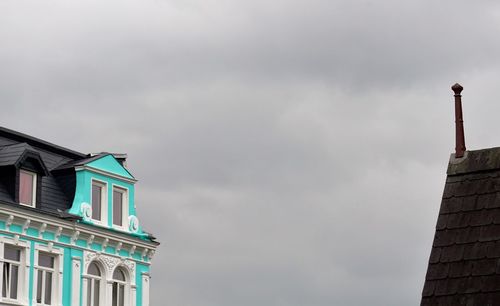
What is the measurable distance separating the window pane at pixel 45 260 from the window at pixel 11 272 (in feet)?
3.18

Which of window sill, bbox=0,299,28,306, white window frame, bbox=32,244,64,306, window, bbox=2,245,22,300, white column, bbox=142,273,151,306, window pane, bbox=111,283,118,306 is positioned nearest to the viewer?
window sill, bbox=0,299,28,306

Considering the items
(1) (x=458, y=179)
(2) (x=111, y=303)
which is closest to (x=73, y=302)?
(2) (x=111, y=303)

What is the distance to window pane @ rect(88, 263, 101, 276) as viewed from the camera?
3738cm

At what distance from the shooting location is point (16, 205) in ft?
112

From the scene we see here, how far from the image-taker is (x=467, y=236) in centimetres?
1212

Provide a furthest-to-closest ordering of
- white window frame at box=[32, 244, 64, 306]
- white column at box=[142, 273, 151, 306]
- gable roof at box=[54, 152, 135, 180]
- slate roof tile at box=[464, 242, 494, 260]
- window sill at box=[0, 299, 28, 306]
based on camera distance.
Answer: white column at box=[142, 273, 151, 306], gable roof at box=[54, 152, 135, 180], white window frame at box=[32, 244, 64, 306], window sill at box=[0, 299, 28, 306], slate roof tile at box=[464, 242, 494, 260]

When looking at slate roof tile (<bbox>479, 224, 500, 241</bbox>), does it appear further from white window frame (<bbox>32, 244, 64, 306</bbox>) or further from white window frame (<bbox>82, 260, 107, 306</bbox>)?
white window frame (<bbox>82, 260, 107, 306</bbox>)

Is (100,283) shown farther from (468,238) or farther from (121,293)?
(468,238)

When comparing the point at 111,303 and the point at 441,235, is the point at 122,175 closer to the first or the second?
the point at 111,303

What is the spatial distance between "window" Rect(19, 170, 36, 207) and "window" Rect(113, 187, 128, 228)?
4153 millimetres

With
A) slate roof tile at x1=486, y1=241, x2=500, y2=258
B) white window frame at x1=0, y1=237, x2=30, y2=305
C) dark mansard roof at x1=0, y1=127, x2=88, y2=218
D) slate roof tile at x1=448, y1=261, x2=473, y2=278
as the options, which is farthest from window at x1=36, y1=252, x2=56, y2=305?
A: slate roof tile at x1=486, y1=241, x2=500, y2=258

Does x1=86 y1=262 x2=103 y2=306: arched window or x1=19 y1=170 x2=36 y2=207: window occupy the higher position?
x1=19 y1=170 x2=36 y2=207: window

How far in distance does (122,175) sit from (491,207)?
28.3 m

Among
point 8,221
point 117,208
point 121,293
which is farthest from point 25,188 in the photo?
point 121,293
